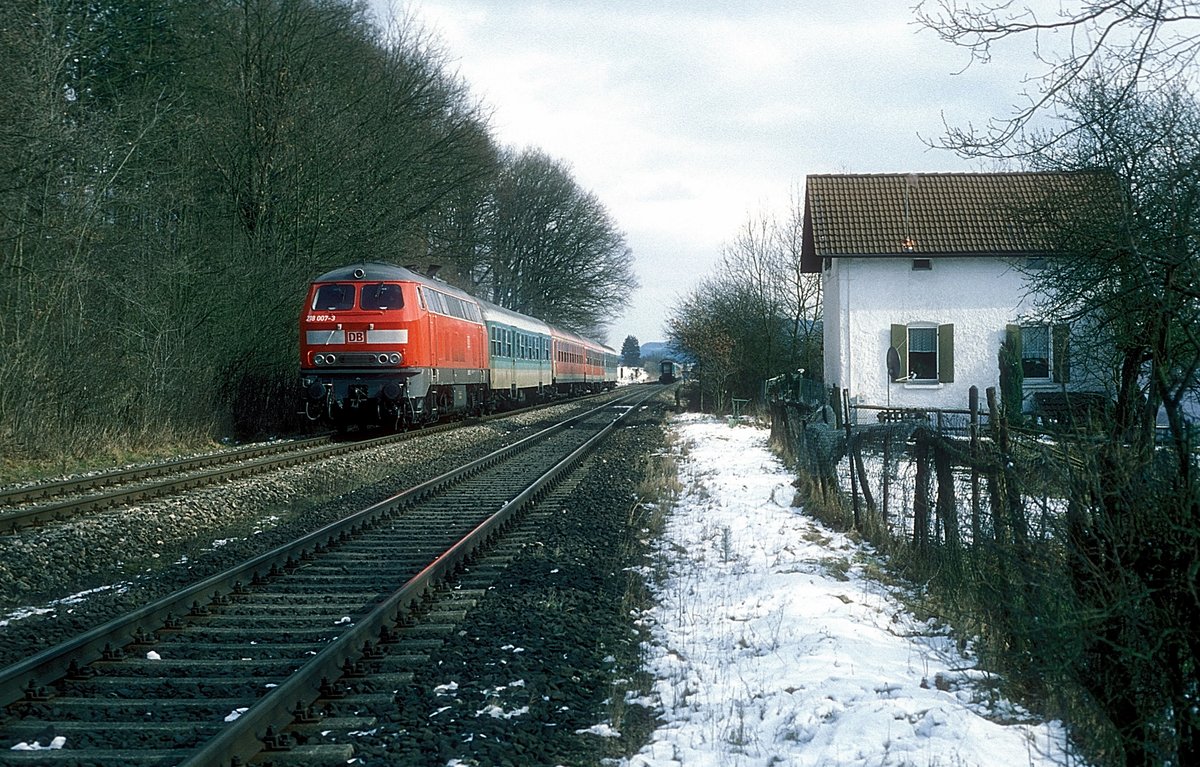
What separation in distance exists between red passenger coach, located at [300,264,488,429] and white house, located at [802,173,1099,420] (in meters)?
10.0

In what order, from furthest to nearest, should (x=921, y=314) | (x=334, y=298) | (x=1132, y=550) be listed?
(x=921, y=314) → (x=334, y=298) → (x=1132, y=550)

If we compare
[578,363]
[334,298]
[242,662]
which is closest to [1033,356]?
[334,298]

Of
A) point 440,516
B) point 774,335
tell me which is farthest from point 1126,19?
point 774,335

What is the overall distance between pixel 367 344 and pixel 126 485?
688 centimetres

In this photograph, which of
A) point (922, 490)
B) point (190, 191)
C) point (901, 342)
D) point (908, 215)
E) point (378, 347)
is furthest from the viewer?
point (908, 215)

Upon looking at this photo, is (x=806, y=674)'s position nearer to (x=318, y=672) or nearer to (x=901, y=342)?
(x=318, y=672)

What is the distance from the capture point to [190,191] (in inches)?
801

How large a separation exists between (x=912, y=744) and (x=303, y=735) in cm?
258

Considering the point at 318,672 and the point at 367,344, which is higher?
the point at 367,344

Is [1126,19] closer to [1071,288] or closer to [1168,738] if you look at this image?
[1168,738]

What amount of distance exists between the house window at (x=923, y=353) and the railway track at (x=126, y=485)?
42.7 ft

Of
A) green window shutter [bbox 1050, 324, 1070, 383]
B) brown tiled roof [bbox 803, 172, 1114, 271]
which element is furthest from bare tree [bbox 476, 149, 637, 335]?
green window shutter [bbox 1050, 324, 1070, 383]

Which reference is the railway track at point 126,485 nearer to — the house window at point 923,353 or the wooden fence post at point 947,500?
the wooden fence post at point 947,500

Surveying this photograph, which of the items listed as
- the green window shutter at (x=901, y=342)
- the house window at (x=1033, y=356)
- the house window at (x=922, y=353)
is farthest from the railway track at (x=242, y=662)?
the house window at (x=1033, y=356)
